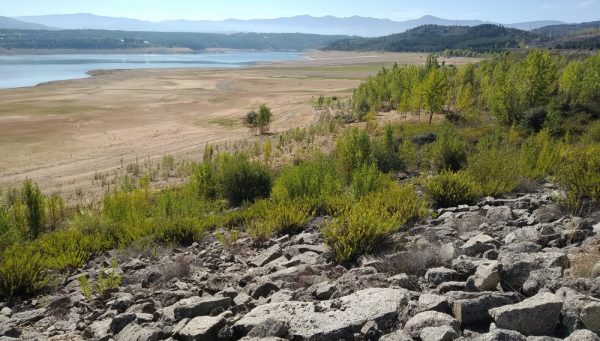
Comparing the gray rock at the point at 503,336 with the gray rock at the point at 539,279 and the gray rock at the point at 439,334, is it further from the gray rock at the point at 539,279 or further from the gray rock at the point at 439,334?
the gray rock at the point at 539,279

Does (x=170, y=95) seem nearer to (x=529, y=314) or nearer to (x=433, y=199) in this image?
(x=433, y=199)

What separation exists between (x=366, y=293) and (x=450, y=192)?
5.57 meters

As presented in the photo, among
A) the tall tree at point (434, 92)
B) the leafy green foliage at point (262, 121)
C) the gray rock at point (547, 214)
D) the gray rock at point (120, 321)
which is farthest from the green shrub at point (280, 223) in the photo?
the leafy green foliage at point (262, 121)

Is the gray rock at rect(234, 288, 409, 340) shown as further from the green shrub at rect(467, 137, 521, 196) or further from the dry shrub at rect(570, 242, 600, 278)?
the green shrub at rect(467, 137, 521, 196)

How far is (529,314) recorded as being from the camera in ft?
13.7

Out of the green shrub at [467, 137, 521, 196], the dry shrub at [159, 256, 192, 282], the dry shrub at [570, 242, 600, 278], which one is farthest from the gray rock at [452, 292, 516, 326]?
the green shrub at [467, 137, 521, 196]

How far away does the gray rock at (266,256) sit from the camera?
7.49 m

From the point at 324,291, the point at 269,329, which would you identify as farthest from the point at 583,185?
the point at 269,329

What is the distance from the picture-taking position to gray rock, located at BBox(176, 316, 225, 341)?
4.85 metres

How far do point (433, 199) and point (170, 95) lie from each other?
58.0m

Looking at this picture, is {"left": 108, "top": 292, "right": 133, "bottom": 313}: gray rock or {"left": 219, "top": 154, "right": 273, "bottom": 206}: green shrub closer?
{"left": 108, "top": 292, "right": 133, "bottom": 313}: gray rock

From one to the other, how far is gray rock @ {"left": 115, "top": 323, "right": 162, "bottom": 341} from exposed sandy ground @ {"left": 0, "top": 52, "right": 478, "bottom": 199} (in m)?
19.4

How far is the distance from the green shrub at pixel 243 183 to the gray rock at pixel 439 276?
31.6 ft

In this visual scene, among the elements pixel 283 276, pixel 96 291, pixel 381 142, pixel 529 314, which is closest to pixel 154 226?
pixel 96 291
